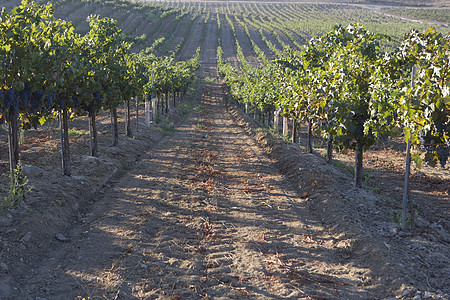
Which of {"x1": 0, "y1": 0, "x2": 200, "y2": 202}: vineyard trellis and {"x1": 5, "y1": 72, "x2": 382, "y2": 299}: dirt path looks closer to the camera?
{"x1": 5, "y1": 72, "x2": 382, "y2": 299}: dirt path

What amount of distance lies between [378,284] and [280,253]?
1750 millimetres

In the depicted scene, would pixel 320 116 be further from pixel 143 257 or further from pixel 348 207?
pixel 143 257

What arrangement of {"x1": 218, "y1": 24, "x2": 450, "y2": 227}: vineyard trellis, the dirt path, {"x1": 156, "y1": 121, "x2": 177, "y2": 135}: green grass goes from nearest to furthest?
the dirt path, {"x1": 218, "y1": 24, "x2": 450, "y2": 227}: vineyard trellis, {"x1": 156, "y1": 121, "x2": 177, "y2": 135}: green grass

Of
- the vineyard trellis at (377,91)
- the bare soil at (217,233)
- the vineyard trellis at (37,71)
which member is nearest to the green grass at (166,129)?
the bare soil at (217,233)

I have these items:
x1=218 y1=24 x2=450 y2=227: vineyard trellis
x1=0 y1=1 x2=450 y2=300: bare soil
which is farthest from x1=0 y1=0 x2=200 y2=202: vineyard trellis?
x1=218 y1=24 x2=450 y2=227: vineyard trellis

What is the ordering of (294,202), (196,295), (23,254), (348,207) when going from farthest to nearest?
(294,202) < (348,207) < (23,254) < (196,295)

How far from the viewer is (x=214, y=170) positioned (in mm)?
13641

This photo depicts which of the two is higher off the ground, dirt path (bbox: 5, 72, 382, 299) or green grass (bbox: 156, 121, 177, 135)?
green grass (bbox: 156, 121, 177, 135)

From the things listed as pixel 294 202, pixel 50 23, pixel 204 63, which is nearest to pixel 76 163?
pixel 50 23

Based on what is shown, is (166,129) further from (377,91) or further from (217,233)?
(377,91)

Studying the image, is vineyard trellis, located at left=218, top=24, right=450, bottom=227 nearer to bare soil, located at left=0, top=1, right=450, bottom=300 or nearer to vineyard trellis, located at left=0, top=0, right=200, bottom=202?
bare soil, located at left=0, top=1, right=450, bottom=300

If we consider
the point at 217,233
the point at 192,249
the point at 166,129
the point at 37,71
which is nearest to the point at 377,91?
the point at 217,233

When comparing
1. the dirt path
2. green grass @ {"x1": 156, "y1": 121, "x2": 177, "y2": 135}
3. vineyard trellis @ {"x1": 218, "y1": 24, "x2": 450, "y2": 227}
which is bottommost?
the dirt path

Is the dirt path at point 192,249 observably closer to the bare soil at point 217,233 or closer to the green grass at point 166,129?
the bare soil at point 217,233
